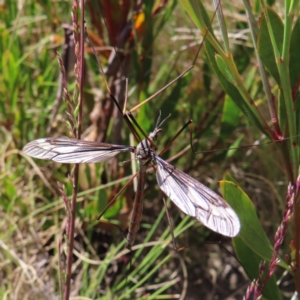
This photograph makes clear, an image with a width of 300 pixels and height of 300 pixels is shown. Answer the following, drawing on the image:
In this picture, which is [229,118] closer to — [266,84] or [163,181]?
[266,84]

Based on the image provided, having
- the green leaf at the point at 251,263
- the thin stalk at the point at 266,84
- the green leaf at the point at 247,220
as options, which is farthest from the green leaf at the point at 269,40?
the green leaf at the point at 251,263

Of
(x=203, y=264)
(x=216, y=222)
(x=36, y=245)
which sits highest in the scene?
(x=216, y=222)

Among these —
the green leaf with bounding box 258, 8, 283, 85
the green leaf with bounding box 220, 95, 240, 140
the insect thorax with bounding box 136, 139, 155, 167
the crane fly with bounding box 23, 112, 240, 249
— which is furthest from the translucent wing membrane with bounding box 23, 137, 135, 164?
the green leaf with bounding box 220, 95, 240, 140

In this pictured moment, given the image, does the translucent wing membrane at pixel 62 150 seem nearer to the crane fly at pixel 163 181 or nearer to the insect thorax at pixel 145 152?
the crane fly at pixel 163 181

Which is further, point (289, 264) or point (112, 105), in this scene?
point (112, 105)

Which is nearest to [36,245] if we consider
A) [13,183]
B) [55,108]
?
[13,183]

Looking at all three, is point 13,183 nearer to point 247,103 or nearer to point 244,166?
point 244,166

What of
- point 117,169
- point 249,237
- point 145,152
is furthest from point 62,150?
point 117,169

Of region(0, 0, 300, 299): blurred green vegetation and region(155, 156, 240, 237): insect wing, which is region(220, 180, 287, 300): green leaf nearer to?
region(155, 156, 240, 237): insect wing
